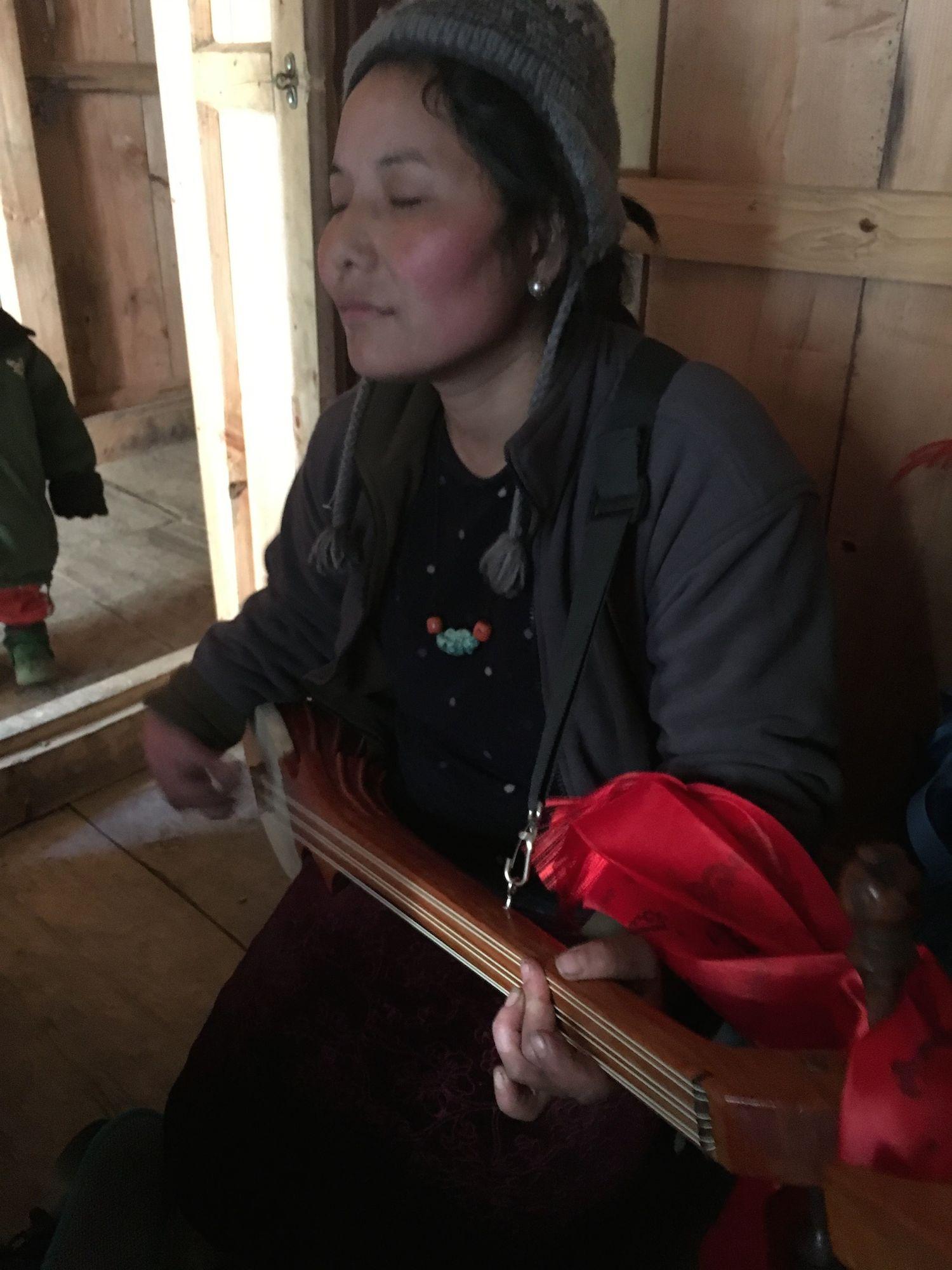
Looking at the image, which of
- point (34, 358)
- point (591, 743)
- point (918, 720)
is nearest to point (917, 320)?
point (918, 720)

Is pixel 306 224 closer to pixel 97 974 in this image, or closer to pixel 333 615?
pixel 333 615

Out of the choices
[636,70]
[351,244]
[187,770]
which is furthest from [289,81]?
[187,770]

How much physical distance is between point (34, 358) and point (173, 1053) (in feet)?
4.54

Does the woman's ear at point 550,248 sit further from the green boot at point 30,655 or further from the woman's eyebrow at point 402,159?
the green boot at point 30,655

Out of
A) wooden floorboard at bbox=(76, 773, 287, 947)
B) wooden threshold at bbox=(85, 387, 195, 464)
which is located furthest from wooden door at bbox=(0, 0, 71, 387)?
wooden floorboard at bbox=(76, 773, 287, 947)

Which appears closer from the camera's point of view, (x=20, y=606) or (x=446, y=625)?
(x=446, y=625)

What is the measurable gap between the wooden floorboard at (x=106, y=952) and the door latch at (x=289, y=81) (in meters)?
1.06

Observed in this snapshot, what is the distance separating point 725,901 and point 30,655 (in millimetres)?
1700

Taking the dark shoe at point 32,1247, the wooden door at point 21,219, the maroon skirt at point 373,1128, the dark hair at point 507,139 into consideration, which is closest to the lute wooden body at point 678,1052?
the maroon skirt at point 373,1128

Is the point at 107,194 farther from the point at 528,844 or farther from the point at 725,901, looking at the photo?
the point at 725,901

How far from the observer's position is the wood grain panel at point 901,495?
2.94 ft

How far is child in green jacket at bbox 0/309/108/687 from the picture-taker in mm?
1864

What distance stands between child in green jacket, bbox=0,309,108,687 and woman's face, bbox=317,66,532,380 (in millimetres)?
1324

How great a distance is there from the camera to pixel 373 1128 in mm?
800
